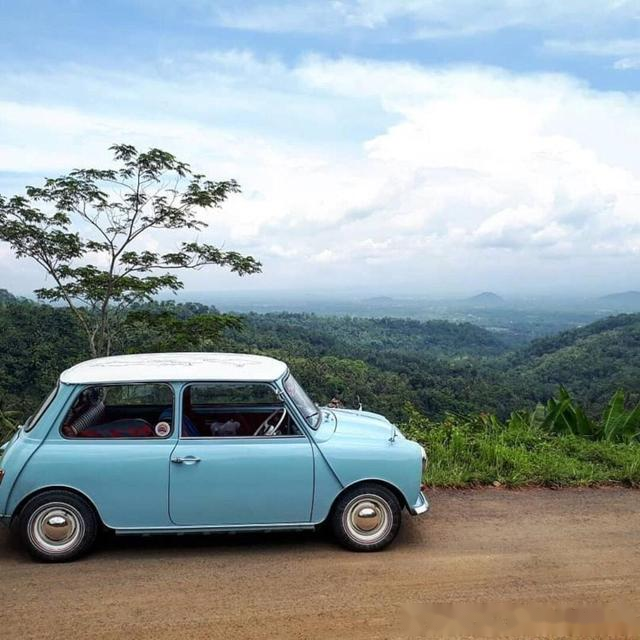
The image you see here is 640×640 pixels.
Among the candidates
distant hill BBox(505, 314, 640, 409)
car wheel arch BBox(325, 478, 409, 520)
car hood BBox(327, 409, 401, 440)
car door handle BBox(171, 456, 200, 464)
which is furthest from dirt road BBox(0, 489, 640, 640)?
distant hill BBox(505, 314, 640, 409)

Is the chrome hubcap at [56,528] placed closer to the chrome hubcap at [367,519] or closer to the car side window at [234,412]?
Result: the car side window at [234,412]

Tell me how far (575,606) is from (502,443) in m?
3.27

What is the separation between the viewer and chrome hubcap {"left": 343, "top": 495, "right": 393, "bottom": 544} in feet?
14.9

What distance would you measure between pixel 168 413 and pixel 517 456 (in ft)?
12.8

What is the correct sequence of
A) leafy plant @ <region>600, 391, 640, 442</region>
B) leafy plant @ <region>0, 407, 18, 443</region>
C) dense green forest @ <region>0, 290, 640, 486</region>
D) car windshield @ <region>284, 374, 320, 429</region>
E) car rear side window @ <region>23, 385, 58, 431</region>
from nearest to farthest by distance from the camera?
car rear side window @ <region>23, 385, 58, 431</region>, car windshield @ <region>284, 374, 320, 429</region>, dense green forest @ <region>0, 290, 640, 486</region>, leafy plant @ <region>0, 407, 18, 443</region>, leafy plant @ <region>600, 391, 640, 442</region>

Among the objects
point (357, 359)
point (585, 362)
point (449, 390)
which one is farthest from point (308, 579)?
point (585, 362)

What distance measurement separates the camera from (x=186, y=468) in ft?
14.3

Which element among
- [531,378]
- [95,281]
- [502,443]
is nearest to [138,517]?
[502,443]

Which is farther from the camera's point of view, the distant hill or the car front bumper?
the distant hill

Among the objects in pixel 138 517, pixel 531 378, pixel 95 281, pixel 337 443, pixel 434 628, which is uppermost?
pixel 95 281

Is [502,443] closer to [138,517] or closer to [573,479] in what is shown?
[573,479]

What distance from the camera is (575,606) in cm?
383

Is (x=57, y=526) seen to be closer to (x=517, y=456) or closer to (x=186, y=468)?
(x=186, y=468)

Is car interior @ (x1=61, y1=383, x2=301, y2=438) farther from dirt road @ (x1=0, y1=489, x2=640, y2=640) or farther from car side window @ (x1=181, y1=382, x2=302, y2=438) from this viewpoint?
dirt road @ (x1=0, y1=489, x2=640, y2=640)
